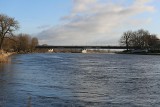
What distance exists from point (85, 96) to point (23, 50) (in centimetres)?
17032

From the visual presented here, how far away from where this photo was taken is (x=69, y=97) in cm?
2655

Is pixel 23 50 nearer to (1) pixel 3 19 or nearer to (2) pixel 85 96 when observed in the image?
(1) pixel 3 19

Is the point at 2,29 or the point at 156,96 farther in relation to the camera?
the point at 2,29

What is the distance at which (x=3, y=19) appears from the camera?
118500mm

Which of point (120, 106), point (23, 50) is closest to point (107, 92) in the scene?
point (120, 106)

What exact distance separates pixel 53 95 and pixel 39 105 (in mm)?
4277

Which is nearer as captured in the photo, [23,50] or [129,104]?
[129,104]

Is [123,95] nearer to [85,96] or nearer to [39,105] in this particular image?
[85,96]

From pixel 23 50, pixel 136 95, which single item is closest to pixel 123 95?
pixel 136 95

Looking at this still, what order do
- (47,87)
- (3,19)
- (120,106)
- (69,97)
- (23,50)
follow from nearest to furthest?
(120,106)
(69,97)
(47,87)
(3,19)
(23,50)

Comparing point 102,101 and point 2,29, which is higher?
point 2,29

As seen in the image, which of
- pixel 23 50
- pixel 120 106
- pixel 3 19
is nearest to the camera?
pixel 120 106

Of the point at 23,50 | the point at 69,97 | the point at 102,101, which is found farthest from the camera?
the point at 23,50

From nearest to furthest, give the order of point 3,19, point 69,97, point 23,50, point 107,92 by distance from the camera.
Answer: point 69,97, point 107,92, point 3,19, point 23,50
